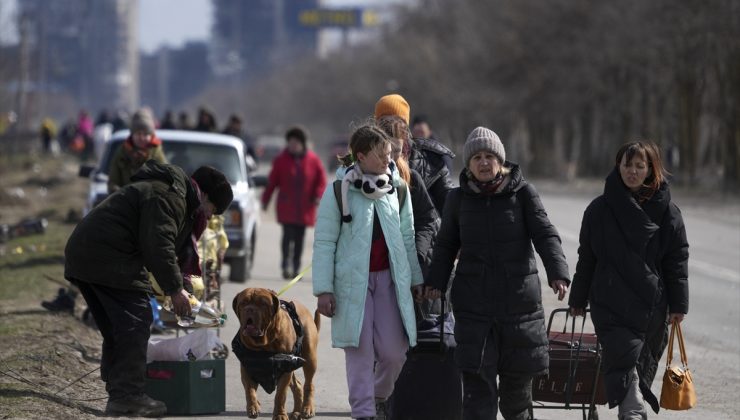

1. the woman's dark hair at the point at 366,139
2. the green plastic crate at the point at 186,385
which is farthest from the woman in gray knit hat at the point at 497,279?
the green plastic crate at the point at 186,385

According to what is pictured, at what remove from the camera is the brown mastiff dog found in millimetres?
8117

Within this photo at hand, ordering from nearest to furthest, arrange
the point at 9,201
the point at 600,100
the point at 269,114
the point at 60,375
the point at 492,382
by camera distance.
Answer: the point at 492,382 → the point at 60,375 → the point at 9,201 → the point at 600,100 → the point at 269,114

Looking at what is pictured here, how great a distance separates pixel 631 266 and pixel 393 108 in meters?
1.70

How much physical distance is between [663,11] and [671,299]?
35.3 meters

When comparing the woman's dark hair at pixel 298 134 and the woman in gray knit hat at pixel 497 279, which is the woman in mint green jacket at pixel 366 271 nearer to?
the woman in gray knit hat at pixel 497 279

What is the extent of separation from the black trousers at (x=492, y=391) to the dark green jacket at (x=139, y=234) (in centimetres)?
183

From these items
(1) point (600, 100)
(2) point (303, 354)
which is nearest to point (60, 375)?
(2) point (303, 354)

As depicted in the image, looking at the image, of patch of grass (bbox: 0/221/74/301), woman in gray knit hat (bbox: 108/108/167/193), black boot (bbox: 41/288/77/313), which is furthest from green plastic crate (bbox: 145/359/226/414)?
patch of grass (bbox: 0/221/74/301)

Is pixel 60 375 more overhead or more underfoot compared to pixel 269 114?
more overhead

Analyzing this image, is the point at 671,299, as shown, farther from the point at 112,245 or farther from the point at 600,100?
the point at 600,100

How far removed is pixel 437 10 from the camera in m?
107

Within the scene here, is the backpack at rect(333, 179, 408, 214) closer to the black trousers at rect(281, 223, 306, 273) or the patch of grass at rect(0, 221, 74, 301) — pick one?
the patch of grass at rect(0, 221, 74, 301)

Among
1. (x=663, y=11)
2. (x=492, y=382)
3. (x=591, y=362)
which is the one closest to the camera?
(x=492, y=382)

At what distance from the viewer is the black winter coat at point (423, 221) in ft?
27.1
